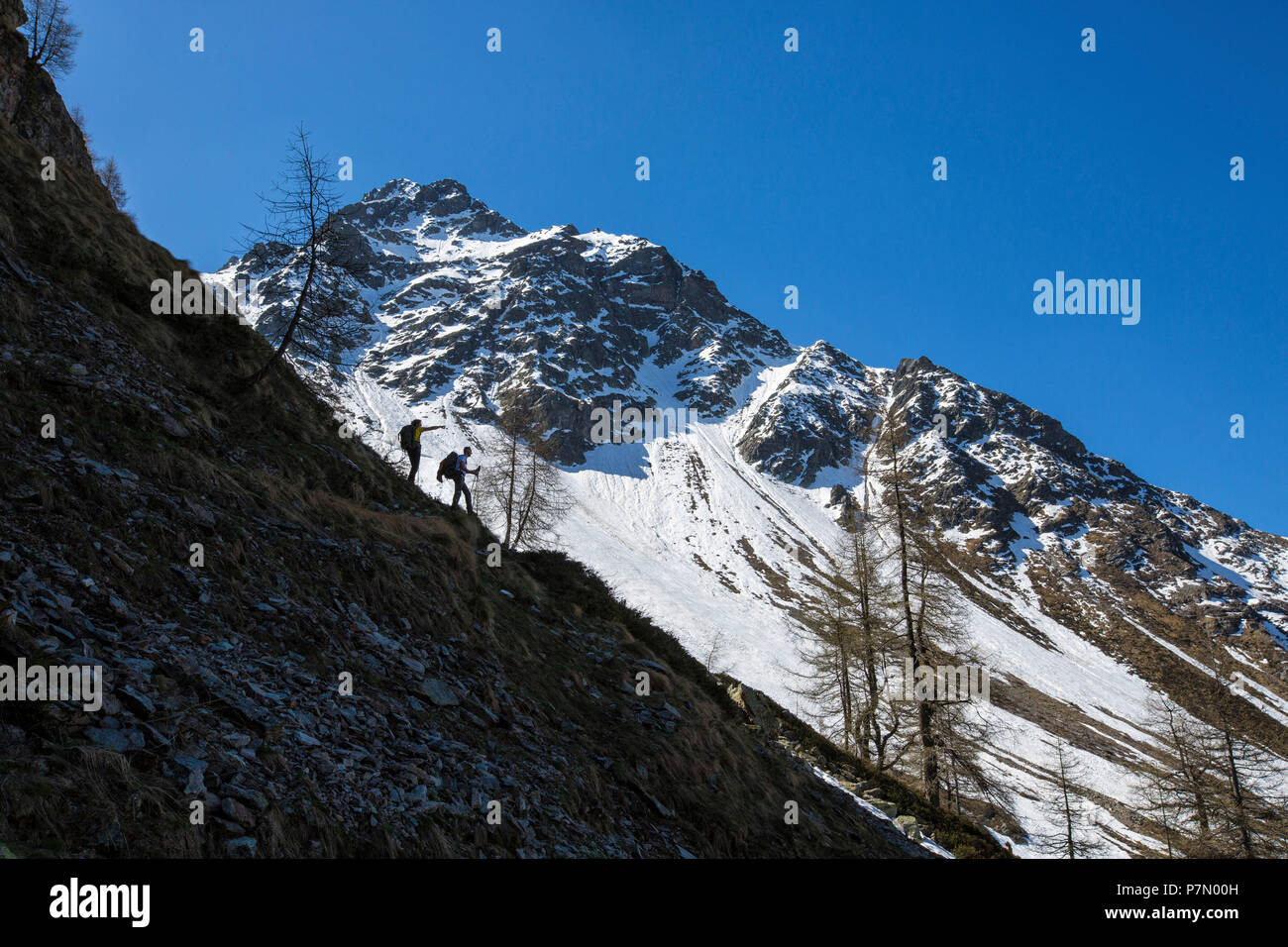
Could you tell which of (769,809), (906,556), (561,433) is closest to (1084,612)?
(561,433)

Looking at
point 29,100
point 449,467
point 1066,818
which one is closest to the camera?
point 449,467

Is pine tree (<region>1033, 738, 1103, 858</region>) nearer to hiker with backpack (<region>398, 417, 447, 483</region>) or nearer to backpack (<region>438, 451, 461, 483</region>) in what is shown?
backpack (<region>438, 451, 461, 483</region>)

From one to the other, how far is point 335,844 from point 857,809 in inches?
522

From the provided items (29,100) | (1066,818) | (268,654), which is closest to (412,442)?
(268,654)

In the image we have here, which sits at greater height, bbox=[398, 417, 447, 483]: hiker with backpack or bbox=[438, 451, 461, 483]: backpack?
bbox=[398, 417, 447, 483]: hiker with backpack

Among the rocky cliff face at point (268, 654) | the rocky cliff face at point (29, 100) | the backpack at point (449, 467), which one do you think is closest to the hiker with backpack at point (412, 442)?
the backpack at point (449, 467)

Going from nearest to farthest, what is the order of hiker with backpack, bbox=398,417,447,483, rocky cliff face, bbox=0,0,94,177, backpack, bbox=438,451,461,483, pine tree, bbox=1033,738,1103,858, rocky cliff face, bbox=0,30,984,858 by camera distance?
rocky cliff face, bbox=0,30,984,858 < hiker with backpack, bbox=398,417,447,483 < backpack, bbox=438,451,461,483 < rocky cliff face, bbox=0,0,94,177 < pine tree, bbox=1033,738,1103,858

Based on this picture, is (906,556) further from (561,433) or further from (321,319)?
(561,433)

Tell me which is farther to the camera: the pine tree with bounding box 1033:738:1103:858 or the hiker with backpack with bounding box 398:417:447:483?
the pine tree with bounding box 1033:738:1103:858

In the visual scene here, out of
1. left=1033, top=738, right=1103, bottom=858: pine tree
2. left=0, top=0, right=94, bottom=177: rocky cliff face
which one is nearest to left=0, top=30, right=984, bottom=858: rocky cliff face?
left=0, top=0, right=94, bottom=177: rocky cliff face

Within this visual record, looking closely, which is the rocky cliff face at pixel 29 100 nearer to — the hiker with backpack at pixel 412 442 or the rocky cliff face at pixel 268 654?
the rocky cliff face at pixel 268 654

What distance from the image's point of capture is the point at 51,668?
5.01 meters

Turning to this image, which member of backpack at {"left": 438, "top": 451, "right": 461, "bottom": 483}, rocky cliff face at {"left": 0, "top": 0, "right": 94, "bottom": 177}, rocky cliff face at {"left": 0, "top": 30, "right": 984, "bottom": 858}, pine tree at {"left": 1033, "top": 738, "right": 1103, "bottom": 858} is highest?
rocky cliff face at {"left": 0, "top": 0, "right": 94, "bottom": 177}

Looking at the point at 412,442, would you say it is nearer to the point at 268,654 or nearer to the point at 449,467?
the point at 449,467
